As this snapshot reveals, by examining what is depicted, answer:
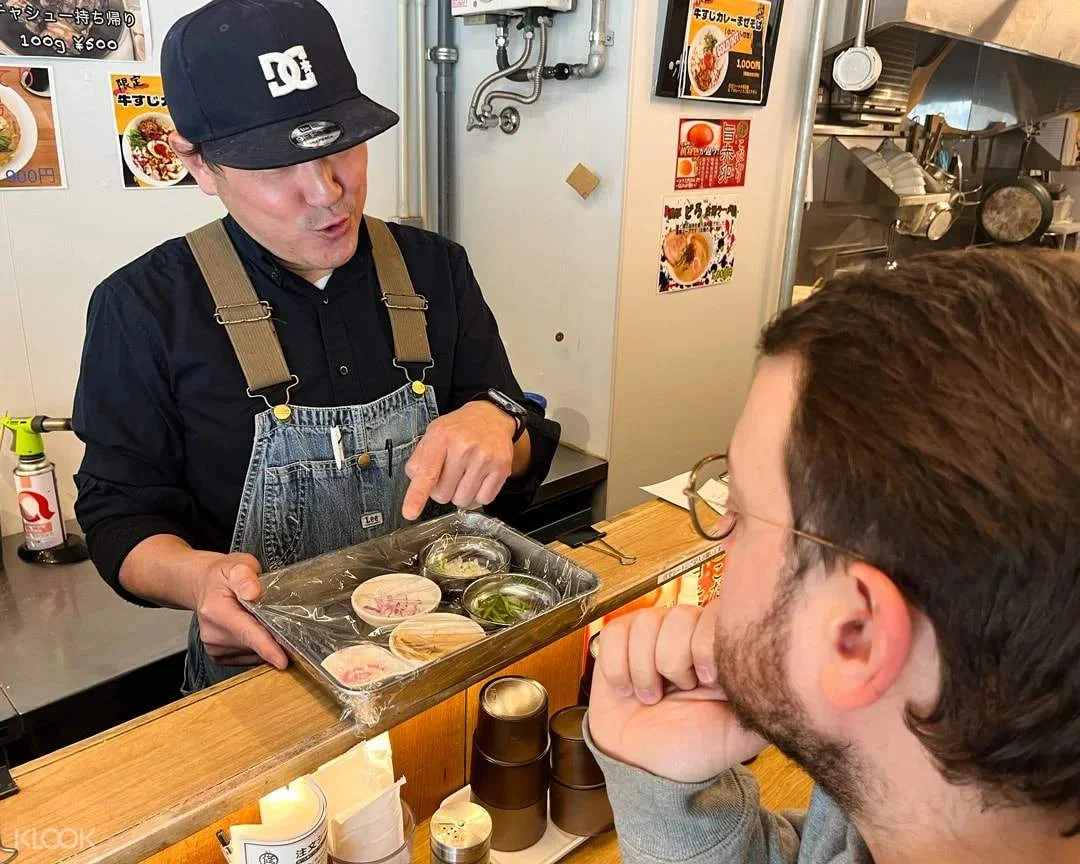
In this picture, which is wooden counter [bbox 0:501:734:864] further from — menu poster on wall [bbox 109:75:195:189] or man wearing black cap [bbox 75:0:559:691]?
menu poster on wall [bbox 109:75:195:189]

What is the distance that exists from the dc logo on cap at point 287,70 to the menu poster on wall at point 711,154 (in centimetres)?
153

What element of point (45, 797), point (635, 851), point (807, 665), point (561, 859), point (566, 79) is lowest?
point (561, 859)

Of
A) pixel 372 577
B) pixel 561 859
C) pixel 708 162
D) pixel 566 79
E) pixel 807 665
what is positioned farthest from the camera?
pixel 708 162

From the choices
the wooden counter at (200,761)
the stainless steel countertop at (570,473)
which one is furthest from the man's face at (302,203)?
the stainless steel countertop at (570,473)

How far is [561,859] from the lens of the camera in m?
1.08

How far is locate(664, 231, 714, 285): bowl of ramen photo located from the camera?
268cm

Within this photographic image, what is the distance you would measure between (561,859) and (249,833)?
1.37 ft

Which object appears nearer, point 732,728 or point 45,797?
point 45,797

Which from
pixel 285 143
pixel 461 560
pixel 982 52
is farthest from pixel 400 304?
pixel 982 52

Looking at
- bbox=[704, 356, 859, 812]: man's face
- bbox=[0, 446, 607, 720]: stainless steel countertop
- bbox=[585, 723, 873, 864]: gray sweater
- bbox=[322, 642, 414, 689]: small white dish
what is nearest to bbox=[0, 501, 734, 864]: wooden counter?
bbox=[322, 642, 414, 689]: small white dish

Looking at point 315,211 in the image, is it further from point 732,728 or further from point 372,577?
point 732,728

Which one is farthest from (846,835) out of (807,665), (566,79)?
(566,79)

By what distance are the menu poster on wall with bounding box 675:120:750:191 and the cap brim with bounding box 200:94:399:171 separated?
1487 mm

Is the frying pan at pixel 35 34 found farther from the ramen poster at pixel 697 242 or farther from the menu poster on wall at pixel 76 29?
the ramen poster at pixel 697 242
